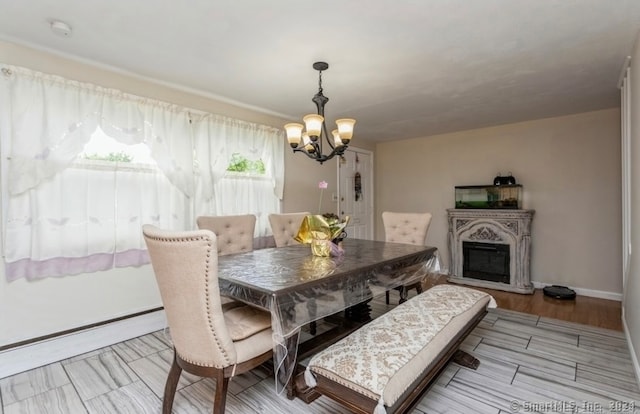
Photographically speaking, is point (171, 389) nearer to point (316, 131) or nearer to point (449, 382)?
point (449, 382)

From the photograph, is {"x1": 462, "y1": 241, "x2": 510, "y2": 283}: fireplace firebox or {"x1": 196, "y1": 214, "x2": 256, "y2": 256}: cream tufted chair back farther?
{"x1": 462, "y1": 241, "x2": 510, "y2": 283}: fireplace firebox

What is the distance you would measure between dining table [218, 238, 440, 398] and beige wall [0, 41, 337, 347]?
116 centimetres

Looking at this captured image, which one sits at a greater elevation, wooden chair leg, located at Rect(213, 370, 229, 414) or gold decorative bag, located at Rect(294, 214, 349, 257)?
gold decorative bag, located at Rect(294, 214, 349, 257)

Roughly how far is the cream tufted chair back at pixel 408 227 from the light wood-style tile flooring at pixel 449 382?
104cm

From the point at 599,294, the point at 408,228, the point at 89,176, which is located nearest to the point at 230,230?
the point at 89,176

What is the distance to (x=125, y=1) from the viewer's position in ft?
5.78

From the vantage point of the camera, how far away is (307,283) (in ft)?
5.16

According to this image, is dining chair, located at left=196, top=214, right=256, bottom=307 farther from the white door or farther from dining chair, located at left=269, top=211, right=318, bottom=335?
the white door

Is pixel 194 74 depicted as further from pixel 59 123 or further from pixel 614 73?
pixel 614 73

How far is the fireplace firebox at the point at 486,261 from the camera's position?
4234mm

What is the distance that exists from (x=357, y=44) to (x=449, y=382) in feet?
7.75

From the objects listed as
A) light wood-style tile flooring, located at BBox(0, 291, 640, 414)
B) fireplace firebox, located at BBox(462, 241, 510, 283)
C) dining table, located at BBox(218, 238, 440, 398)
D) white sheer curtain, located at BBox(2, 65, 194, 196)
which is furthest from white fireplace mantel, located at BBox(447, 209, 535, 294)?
white sheer curtain, located at BBox(2, 65, 194, 196)

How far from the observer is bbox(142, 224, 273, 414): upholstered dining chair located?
130 centimetres

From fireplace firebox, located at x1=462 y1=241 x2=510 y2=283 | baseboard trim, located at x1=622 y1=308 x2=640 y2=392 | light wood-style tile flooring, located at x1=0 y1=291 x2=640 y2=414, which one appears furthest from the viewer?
fireplace firebox, located at x1=462 y1=241 x2=510 y2=283
